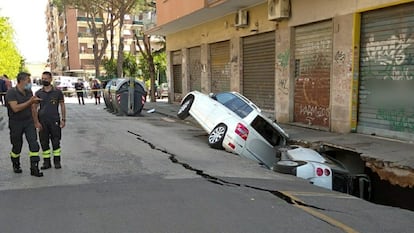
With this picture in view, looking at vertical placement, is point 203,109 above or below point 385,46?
below

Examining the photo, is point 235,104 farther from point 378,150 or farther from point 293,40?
point 293,40

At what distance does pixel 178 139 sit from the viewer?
1109 cm

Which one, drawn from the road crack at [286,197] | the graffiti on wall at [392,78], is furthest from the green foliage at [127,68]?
the road crack at [286,197]

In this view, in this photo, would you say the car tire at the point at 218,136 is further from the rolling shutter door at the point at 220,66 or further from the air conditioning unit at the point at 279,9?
the rolling shutter door at the point at 220,66

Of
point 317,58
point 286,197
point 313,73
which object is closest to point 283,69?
point 313,73

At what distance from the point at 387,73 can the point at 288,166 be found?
419cm

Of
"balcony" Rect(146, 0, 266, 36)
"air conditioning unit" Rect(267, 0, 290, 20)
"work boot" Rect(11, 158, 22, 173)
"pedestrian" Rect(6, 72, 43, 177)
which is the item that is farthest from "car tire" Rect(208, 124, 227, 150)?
"balcony" Rect(146, 0, 266, 36)

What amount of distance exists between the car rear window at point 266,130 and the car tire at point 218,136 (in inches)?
27.5

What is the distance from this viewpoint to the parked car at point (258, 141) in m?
7.26

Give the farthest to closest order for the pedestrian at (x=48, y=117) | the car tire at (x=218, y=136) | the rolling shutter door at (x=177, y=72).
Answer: the rolling shutter door at (x=177, y=72), the car tire at (x=218, y=136), the pedestrian at (x=48, y=117)

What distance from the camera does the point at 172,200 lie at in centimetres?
511

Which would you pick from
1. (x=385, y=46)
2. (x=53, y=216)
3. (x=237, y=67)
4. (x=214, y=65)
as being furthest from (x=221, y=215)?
(x=214, y=65)

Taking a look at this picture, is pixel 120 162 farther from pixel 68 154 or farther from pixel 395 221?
pixel 395 221

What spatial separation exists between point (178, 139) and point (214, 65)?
29.9ft
